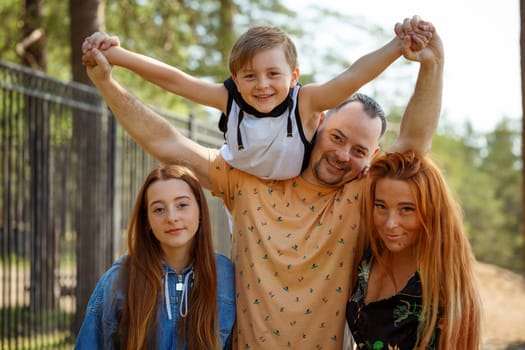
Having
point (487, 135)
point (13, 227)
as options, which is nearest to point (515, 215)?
point (487, 135)

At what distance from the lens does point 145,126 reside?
3617mm

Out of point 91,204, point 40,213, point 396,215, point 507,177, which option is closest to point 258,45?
point 396,215

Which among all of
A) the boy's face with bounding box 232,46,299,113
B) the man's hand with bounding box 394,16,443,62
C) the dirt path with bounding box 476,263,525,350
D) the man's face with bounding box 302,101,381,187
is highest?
the man's hand with bounding box 394,16,443,62

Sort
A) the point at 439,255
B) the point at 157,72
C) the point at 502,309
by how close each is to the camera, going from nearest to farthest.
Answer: the point at 439,255, the point at 157,72, the point at 502,309

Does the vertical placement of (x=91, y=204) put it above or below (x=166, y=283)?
above

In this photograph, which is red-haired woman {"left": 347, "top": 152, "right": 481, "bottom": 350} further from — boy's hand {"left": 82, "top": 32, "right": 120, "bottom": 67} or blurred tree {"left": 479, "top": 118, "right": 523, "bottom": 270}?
blurred tree {"left": 479, "top": 118, "right": 523, "bottom": 270}

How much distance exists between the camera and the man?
3.42 metres

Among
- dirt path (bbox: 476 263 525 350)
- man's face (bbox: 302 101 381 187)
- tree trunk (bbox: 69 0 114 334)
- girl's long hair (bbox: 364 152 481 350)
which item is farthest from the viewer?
dirt path (bbox: 476 263 525 350)

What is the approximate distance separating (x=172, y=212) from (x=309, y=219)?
0.65 m

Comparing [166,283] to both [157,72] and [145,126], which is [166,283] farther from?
[157,72]

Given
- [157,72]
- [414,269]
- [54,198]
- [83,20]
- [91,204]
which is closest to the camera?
[414,269]

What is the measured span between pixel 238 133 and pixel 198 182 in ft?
1.06

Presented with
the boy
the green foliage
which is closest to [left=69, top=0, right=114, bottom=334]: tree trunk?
the boy

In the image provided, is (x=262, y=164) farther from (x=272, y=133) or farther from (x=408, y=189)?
(x=408, y=189)
